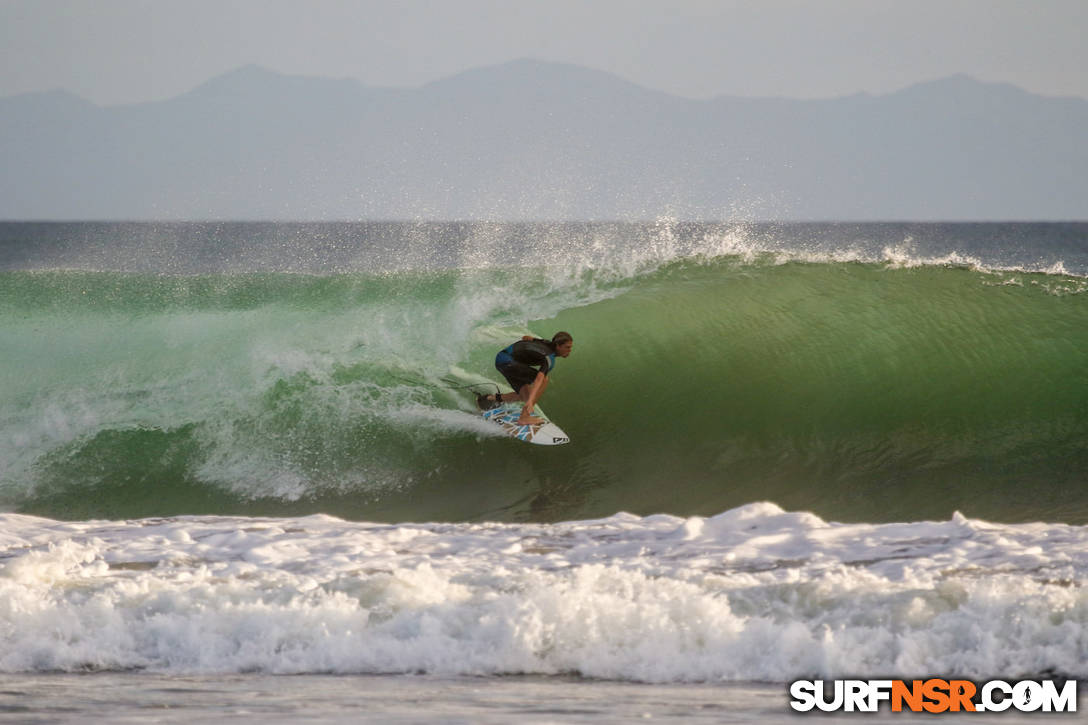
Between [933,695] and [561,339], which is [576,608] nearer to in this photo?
[933,695]

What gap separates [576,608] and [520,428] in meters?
3.92

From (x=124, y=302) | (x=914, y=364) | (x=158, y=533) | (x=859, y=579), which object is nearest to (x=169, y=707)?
(x=158, y=533)

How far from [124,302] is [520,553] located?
7.53 meters

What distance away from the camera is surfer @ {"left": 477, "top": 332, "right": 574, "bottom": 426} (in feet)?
26.7

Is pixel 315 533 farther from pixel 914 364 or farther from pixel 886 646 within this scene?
pixel 914 364

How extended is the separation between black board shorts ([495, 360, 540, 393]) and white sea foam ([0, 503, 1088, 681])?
2776 millimetres

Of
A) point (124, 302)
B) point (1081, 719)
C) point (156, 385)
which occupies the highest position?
point (124, 302)

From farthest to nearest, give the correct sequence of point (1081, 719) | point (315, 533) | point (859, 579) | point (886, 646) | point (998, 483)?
point (998, 483), point (315, 533), point (859, 579), point (886, 646), point (1081, 719)

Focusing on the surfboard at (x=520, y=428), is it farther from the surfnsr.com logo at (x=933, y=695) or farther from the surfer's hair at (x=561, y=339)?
the surfnsr.com logo at (x=933, y=695)

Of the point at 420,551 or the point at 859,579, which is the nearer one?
the point at 859,579

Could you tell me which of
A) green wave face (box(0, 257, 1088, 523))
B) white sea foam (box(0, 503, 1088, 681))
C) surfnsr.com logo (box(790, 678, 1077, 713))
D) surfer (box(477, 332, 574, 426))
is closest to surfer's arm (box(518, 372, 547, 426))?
surfer (box(477, 332, 574, 426))

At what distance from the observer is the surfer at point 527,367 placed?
8.13m

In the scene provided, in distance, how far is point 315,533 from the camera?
598 centimetres

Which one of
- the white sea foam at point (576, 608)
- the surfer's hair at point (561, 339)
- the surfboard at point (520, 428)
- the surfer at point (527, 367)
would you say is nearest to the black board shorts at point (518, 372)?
the surfer at point (527, 367)
